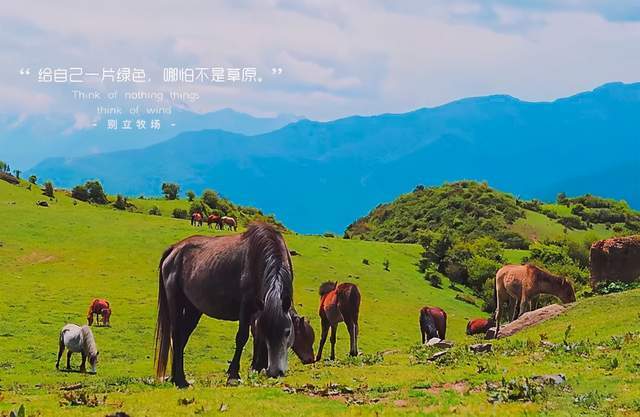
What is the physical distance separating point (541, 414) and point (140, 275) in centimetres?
4425

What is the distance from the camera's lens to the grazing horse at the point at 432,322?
2872cm

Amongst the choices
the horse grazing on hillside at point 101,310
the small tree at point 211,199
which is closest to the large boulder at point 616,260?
the horse grazing on hillside at point 101,310

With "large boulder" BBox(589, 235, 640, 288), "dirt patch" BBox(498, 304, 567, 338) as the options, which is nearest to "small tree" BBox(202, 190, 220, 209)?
"large boulder" BBox(589, 235, 640, 288)

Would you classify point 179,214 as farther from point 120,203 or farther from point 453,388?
point 453,388

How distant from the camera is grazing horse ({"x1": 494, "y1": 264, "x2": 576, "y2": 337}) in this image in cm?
2650

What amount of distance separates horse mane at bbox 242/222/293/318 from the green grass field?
1.60m

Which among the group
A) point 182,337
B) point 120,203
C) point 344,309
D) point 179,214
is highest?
point 120,203

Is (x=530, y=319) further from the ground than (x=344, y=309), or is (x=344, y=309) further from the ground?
(x=344, y=309)

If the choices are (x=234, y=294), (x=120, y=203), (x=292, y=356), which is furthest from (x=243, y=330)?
(x=120, y=203)

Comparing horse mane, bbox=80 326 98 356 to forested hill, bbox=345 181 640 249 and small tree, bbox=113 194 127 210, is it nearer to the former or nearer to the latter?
small tree, bbox=113 194 127 210

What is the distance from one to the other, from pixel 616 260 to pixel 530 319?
786 cm

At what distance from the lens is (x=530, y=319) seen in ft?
80.5

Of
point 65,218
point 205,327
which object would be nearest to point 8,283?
point 205,327

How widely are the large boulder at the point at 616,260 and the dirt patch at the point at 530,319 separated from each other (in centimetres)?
654
